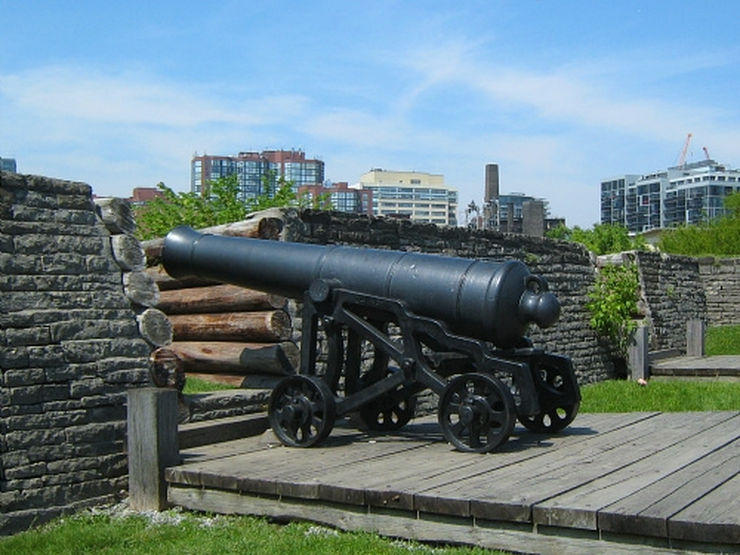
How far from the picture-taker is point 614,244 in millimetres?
24062

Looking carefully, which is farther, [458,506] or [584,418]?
[584,418]

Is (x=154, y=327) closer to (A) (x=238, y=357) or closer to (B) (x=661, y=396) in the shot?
(A) (x=238, y=357)

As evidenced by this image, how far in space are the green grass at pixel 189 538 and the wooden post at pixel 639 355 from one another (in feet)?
33.5

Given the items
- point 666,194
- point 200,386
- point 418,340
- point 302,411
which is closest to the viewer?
point 418,340

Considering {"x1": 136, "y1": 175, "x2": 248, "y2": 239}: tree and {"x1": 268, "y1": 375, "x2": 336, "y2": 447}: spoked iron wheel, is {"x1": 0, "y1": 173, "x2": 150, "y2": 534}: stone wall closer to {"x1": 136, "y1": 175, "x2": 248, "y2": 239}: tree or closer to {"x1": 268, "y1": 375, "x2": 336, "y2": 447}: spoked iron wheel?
{"x1": 268, "y1": 375, "x2": 336, "y2": 447}: spoked iron wheel

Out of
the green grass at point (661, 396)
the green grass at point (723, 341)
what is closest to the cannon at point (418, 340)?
the green grass at point (661, 396)

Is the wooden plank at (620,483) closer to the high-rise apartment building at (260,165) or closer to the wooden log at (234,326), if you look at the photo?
the wooden log at (234,326)

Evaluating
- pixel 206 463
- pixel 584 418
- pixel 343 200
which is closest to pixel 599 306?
pixel 584 418

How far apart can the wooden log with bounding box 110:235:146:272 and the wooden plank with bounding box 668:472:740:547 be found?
399 centimetres

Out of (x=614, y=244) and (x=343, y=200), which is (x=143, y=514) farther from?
(x=343, y=200)

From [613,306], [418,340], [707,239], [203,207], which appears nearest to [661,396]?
[613,306]

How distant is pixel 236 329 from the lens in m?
9.44

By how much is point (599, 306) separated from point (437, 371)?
9.36 m

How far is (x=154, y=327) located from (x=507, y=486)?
2885mm
